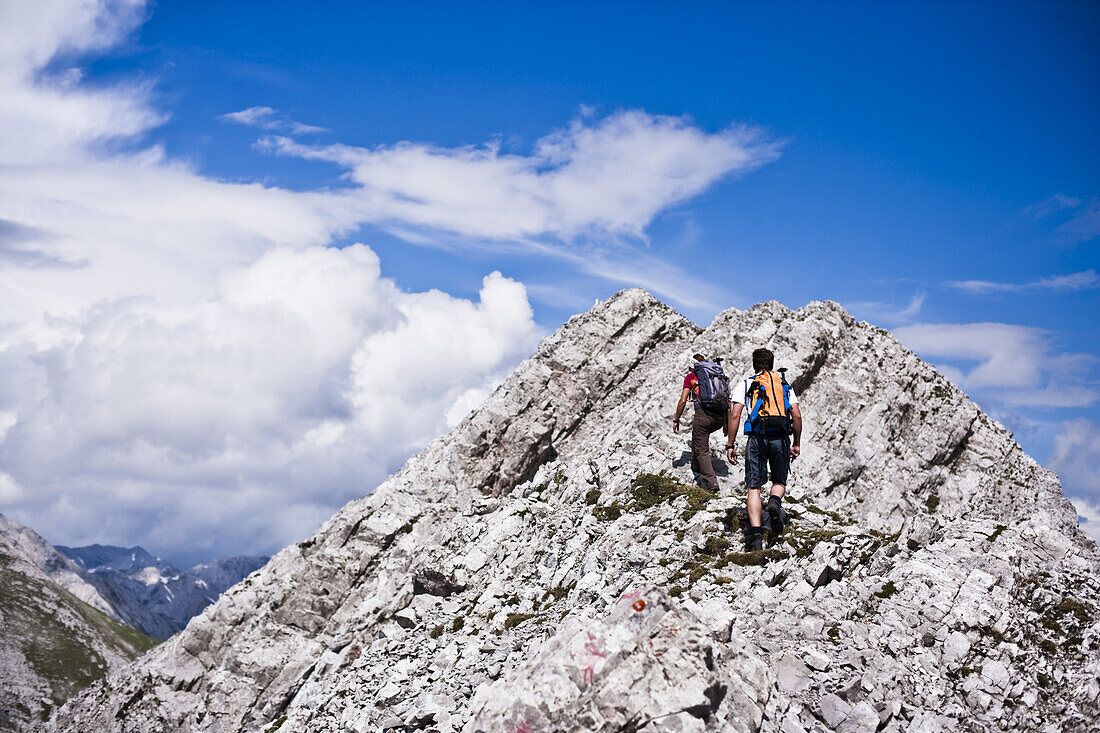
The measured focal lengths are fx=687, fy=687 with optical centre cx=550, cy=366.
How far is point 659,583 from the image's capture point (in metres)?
16.2

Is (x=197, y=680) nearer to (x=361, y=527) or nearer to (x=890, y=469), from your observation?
(x=361, y=527)

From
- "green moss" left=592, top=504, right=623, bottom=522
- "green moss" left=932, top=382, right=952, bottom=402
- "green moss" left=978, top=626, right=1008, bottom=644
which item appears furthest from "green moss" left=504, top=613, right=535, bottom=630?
"green moss" left=932, top=382, right=952, bottom=402

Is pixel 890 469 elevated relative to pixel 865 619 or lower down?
elevated

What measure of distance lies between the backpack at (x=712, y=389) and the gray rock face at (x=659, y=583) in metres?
2.73

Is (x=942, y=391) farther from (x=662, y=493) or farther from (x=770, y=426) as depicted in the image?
(x=770, y=426)

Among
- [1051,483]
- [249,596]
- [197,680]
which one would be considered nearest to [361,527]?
[249,596]

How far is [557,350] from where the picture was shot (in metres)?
43.5

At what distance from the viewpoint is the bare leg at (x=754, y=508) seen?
659 inches

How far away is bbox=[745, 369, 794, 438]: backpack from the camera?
1748cm

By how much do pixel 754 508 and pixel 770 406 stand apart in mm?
2618

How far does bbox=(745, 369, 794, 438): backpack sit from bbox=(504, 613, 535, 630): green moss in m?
7.43

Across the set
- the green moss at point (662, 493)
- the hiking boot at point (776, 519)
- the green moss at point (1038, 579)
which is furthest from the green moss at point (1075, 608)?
the green moss at point (662, 493)

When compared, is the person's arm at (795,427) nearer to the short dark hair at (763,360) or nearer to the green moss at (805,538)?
the short dark hair at (763,360)

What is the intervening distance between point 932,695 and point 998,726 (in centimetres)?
96
